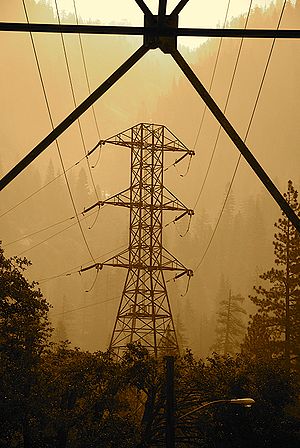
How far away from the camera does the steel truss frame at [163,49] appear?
8.20 meters

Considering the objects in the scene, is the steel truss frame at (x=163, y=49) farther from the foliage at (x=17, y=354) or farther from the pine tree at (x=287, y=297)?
the pine tree at (x=287, y=297)

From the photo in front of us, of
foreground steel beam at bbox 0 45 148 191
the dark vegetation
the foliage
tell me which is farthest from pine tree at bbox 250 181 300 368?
foreground steel beam at bbox 0 45 148 191

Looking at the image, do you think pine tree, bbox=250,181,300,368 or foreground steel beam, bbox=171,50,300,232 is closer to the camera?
foreground steel beam, bbox=171,50,300,232

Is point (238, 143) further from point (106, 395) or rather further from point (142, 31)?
point (106, 395)

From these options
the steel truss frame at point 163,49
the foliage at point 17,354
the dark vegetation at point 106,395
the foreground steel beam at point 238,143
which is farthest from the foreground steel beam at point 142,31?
the foliage at point 17,354

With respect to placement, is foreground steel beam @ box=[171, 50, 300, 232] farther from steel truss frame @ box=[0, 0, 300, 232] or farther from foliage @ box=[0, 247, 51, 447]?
foliage @ box=[0, 247, 51, 447]

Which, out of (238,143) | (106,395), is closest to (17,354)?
(106,395)

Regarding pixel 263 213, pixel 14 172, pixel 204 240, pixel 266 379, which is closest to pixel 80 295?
pixel 204 240

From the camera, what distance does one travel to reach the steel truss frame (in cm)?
820

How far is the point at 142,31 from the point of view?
27.7 feet

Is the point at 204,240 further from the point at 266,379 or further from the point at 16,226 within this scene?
the point at 266,379

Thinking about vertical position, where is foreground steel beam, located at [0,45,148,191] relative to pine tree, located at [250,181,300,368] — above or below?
below

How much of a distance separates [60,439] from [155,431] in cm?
333

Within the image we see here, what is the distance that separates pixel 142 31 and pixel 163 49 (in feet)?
1.02
